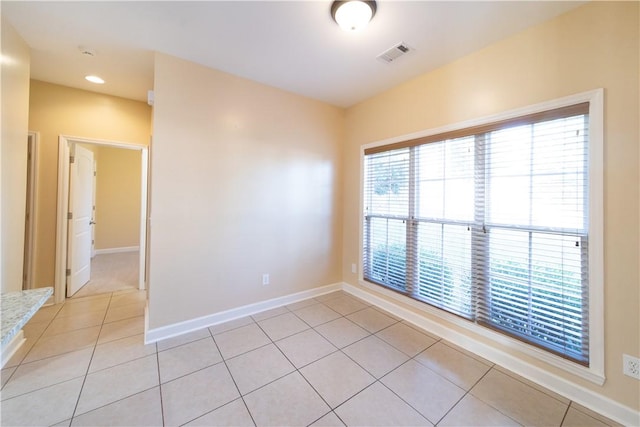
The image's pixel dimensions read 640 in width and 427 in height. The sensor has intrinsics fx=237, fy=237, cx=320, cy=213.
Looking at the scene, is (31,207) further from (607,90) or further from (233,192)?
(607,90)

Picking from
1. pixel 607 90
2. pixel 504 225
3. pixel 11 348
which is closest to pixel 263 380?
pixel 11 348

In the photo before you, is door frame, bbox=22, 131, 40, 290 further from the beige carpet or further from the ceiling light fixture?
the ceiling light fixture

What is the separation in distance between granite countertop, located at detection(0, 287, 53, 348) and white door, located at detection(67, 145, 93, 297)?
2574 mm

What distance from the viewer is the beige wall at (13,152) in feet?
5.91

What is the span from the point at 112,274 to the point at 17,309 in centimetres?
382

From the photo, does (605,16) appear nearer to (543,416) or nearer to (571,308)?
(571,308)

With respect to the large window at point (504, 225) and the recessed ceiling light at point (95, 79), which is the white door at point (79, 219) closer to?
the recessed ceiling light at point (95, 79)

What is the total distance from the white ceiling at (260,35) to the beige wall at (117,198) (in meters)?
3.35

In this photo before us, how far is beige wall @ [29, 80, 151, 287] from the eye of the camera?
2.75 metres

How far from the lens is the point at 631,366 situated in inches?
56.5

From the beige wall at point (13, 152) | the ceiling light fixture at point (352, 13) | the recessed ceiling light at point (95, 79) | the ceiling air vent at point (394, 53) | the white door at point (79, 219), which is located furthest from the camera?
the white door at point (79, 219)

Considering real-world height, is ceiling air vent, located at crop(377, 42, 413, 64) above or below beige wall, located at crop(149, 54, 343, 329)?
above

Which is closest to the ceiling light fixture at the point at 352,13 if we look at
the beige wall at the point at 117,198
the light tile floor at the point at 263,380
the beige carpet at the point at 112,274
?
the light tile floor at the point at 263,380

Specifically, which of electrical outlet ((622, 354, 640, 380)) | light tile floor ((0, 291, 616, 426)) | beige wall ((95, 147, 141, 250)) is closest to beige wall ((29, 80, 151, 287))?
light tile floor ((0, 291, 616, 426))
